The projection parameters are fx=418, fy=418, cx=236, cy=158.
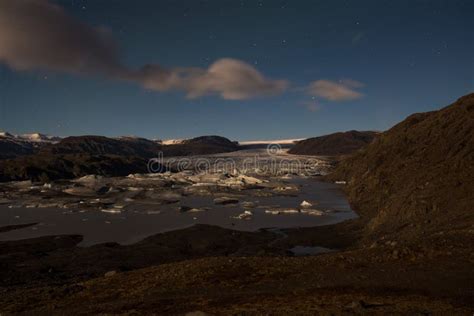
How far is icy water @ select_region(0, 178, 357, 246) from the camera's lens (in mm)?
37188

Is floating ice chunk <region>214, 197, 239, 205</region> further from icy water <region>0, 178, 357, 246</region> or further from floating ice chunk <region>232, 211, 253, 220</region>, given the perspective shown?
floating ice chunk <region>232, 211, 253, 220</region>

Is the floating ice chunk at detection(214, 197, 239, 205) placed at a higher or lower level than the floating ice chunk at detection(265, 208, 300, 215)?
higher

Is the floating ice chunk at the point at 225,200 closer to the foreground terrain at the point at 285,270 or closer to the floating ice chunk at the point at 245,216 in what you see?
the floating ice chunk at the point at 245,216

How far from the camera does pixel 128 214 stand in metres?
47.2

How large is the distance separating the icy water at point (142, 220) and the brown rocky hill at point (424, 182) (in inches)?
197

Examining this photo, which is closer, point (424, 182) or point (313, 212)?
point (424, 182)

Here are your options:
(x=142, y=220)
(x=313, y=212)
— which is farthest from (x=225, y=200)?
(x=142, y=220)

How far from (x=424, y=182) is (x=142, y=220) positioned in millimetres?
27125

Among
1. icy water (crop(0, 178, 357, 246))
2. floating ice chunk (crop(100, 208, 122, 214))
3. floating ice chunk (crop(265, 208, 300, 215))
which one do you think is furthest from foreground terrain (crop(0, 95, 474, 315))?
floating ice chunk (crop(100, 208, 122, 214))

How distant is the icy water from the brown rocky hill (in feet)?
16.4

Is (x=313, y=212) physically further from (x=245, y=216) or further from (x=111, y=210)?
(x=111, y=210)

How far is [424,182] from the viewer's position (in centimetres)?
3152

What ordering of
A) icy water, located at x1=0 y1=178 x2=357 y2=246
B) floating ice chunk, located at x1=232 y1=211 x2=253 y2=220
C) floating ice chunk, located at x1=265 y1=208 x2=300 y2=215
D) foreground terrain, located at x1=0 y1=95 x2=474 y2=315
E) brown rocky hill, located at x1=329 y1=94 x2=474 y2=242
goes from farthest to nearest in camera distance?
floating ice chunk, located at x1=265 y1=208 x2=300 y2=215, floating ice chunk, located at x1=232 y1=211 x2=253 y2=220, icy water, located at x1=0 y1=178 x2=357 y2=246, brown rocky hill, located at x1=329 y1=94 x2=474 y2=242, foreground terrain, located at x1=0 y1=95 x2=474 y2=315

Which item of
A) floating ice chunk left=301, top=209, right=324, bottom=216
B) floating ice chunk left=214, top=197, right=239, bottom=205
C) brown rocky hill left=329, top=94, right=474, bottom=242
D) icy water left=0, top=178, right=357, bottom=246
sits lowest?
icy water left=0, top=178, right=357, bottom=246
